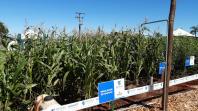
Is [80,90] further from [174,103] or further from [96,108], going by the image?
[174,103]

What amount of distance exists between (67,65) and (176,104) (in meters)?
2.26

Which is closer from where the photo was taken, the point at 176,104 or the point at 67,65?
the point at 67,65

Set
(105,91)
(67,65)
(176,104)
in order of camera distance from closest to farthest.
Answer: (105,91)
(67,65)
(176,104)

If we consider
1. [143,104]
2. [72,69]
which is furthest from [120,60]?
[72,69]

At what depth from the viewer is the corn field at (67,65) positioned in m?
3.94

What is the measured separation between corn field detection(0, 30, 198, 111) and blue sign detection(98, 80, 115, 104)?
1.77 feet

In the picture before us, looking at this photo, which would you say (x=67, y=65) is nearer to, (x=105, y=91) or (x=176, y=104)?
(x=105, y=91)

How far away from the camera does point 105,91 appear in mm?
4102

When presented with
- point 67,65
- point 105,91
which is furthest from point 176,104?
point 67,65

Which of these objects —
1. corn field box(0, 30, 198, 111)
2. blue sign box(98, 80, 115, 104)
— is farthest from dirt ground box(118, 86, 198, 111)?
blue sign box(98, 80, 115, 104)

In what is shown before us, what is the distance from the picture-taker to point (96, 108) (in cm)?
496

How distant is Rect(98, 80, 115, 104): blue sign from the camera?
13.2 feet

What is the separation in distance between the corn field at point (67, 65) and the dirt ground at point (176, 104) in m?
0.74

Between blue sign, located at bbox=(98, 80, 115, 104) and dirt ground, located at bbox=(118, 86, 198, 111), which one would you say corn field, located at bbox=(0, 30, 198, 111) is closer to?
blue sign, located at bbox=(98, 80, 115, 104)
